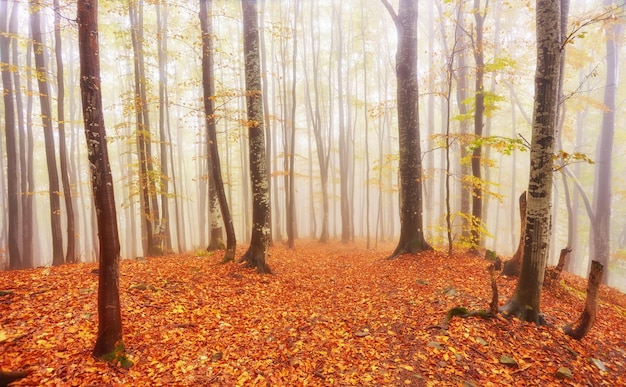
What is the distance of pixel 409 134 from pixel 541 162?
5526mm

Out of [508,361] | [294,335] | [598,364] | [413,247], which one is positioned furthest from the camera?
[413,247]

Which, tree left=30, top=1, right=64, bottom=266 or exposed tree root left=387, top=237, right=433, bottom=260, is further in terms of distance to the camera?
tree left=30, top=1, right=64, bottom=266

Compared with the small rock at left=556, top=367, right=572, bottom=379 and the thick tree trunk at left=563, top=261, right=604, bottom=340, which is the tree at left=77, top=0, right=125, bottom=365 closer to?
the small rock at left=556, top=367, right=572, bottom=379

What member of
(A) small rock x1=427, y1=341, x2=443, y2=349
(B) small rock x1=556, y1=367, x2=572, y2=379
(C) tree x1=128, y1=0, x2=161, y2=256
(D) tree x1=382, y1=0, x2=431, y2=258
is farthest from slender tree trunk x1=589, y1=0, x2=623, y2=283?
(C) tree x1=128, y1=0, x2=161, y2=256

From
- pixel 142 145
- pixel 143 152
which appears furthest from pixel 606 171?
pixel 143 152

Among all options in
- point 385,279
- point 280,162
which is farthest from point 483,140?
point 280,162

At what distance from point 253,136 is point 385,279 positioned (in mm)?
6014

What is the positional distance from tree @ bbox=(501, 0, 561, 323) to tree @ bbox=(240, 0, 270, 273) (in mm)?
6539

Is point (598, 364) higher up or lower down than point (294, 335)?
lower down

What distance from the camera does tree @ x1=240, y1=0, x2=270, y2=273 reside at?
29.9ft

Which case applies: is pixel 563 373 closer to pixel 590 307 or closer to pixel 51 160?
pixel 590 307

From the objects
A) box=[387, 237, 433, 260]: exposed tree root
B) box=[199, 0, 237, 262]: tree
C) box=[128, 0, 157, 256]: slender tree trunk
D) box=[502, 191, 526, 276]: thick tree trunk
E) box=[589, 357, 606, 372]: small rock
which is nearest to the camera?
box=[589, 357, 606, 372]: small rock

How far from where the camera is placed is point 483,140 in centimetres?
759

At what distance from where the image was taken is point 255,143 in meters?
9.29
